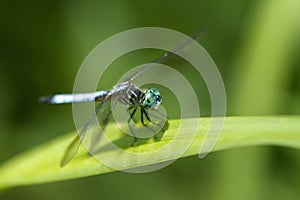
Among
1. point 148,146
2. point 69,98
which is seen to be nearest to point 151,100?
point 148,146

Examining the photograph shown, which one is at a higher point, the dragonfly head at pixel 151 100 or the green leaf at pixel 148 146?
the dragonfly head at pixel 151 100

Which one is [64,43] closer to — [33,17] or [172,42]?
[33,17]

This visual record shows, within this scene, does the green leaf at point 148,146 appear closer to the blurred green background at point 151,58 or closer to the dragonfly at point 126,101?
the dragonfly at point 126,101

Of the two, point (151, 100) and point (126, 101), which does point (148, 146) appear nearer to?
point (151, 100)

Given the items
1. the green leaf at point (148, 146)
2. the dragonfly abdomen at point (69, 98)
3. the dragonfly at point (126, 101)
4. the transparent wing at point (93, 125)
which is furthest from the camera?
the dragonfly abdomen at point (69, 98)

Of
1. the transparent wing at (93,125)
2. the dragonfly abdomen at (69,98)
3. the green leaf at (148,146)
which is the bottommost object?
the green leaf at (148,146)

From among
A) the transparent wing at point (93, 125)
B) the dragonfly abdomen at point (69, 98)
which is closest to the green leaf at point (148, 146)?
the transparent wing at point (93, 125)
